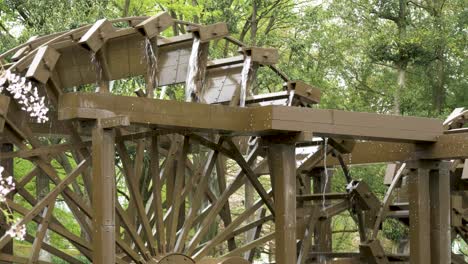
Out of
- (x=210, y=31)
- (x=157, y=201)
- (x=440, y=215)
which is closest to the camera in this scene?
(x=157, y=201)

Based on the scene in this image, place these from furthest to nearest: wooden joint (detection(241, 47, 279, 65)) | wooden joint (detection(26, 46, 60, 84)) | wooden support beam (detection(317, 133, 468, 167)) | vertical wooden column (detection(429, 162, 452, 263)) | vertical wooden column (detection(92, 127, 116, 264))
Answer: wooden joint (detection(241, 47, 279, 65)) → vertical wooden column (detection(429, 162, 452, 263)) → wooden support beam (detection(317, 133, 468, 167)) → wooden joint (detection(26, 46, 60, 84)) → vertical wooden column (detection(92, 127, 116, 264))

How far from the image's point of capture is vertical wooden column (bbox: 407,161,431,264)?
1245 centimetres

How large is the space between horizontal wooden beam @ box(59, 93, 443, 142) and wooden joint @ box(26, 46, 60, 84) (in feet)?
4.11

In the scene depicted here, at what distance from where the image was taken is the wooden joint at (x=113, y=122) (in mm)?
9688

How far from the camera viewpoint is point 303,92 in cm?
1407

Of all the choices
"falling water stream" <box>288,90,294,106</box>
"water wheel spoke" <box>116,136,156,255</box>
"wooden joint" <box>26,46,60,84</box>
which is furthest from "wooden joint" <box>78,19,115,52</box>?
"falling water stream" <box>288,90,294,106</box>

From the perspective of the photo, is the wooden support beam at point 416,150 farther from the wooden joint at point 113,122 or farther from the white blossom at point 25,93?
the white blossom at point 25,93

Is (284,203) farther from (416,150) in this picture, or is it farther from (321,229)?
(321,229)

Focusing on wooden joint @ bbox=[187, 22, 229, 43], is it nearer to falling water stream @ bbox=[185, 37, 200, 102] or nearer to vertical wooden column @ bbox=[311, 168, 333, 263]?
falling water stream @ bbox=[185, 37, 200, 102]

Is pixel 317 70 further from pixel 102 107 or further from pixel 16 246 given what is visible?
pixel 102 107

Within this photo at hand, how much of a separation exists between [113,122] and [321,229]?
6885 millimetres

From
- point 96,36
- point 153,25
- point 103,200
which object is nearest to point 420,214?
point 153,25

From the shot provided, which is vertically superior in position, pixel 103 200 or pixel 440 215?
pixel 440 215

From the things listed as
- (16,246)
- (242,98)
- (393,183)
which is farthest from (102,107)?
(16,246)
